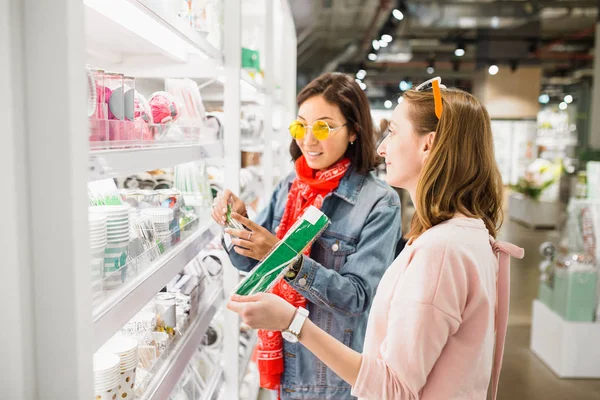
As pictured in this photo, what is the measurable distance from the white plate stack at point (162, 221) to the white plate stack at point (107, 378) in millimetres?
448

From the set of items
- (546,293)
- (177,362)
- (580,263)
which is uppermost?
(177,362)

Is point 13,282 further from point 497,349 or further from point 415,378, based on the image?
point 497,349

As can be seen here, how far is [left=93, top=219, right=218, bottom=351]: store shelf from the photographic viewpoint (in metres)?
1.09

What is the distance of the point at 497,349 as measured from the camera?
1.41 m

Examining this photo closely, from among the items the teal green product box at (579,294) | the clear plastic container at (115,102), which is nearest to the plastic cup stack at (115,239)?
the clear plastic container at (115,102)

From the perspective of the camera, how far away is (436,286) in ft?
3.70

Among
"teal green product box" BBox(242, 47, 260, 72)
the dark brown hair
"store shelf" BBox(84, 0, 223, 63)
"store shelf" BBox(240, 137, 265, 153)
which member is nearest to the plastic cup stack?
"store shelf" BBox(84, 0, 223, 63)

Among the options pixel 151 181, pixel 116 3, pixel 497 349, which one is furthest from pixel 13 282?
pixel 151 181

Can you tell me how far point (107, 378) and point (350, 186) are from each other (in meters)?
0.97

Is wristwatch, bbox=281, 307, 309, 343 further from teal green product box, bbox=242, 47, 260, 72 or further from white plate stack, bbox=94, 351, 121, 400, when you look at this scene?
teal green product box, bbox=242, 47, 260, 72

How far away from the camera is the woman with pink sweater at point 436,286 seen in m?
1.14

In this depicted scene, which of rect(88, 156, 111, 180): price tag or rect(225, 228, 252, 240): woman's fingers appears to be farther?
rect(225, 228, 252, 240): woman's fingers

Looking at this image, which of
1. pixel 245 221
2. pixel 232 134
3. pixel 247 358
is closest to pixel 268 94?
pixel 232 134

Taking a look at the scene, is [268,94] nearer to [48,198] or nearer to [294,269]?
[294,269]
